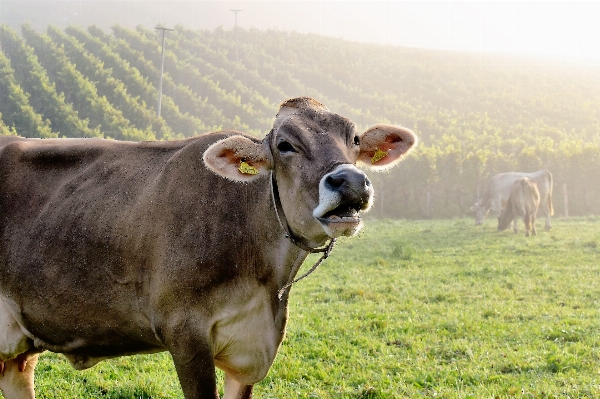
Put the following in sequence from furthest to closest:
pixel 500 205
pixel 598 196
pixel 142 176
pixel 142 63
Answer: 1. pixel 142 63
2. pixel 598 196
3. pixel 500 205
4. pixel 142 176

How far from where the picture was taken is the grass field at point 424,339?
555cm

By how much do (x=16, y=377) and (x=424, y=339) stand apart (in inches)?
182

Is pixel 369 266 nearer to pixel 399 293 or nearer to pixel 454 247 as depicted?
pixel 399 293

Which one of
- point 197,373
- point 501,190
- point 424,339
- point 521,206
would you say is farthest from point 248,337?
point 501,190

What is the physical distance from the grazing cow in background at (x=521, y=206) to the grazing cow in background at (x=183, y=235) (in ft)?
62.7

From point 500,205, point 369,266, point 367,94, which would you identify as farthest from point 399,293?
point 367,94

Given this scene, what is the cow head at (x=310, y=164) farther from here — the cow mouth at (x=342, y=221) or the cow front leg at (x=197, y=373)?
the cow front leg at (x=197, y=373)

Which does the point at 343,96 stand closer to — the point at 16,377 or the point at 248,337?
the point at 16,377

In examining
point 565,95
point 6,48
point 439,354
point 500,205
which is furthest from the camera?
point 565,95

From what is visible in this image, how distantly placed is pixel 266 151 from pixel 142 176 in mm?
958

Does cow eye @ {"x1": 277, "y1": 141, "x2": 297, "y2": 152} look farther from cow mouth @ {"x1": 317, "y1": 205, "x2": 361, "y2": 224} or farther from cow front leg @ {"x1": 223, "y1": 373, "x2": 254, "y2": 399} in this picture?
cow front leg @ {"x1": 223, "y1": 373, "x2": 254, "y2": 399}

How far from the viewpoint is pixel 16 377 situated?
4801mm

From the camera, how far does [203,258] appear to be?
3.51m

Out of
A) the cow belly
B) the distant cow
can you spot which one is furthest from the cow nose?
the distant cow
